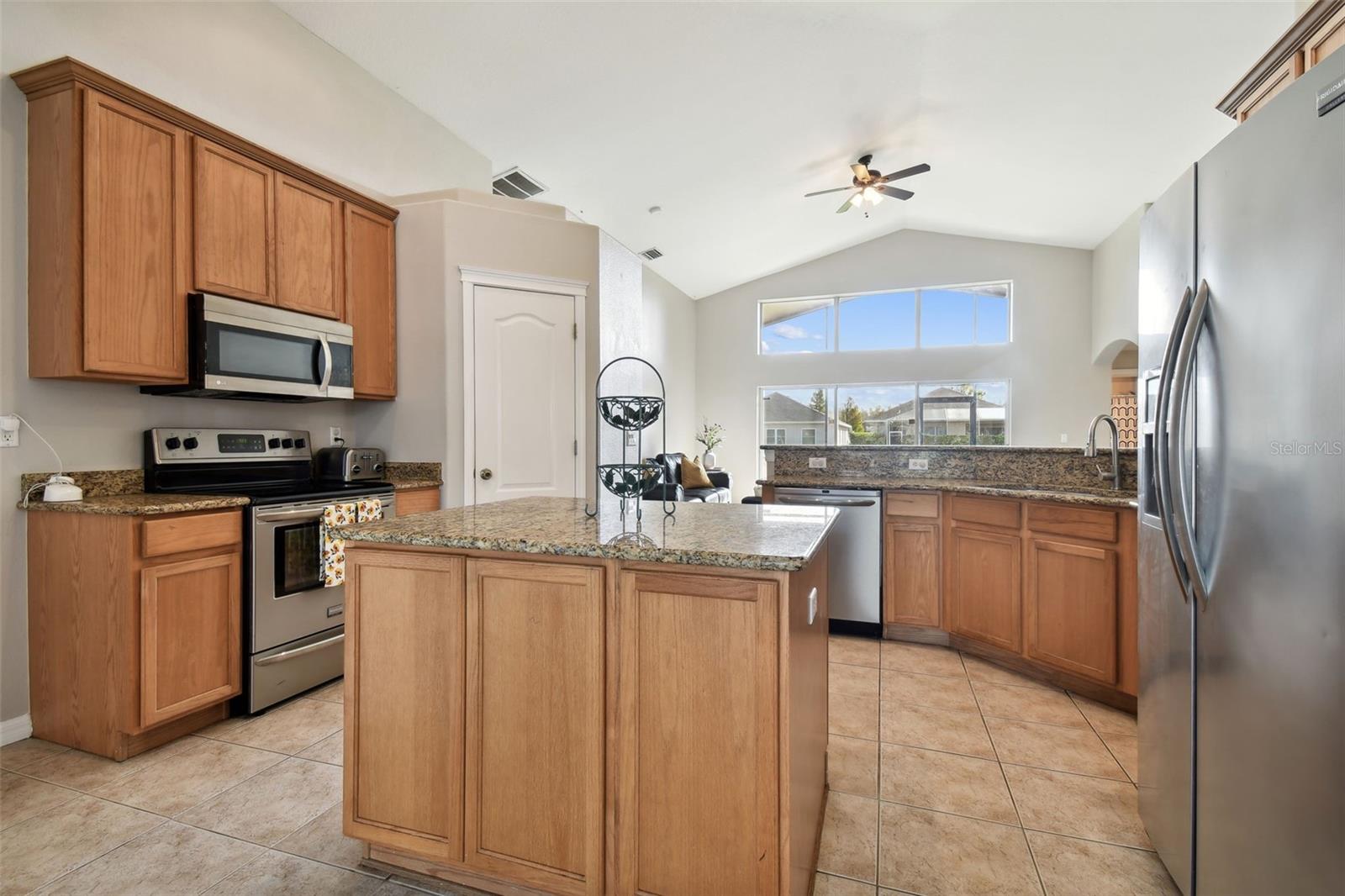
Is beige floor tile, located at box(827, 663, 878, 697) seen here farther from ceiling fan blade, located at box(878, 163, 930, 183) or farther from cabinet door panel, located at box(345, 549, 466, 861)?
ceiling fan blade, located at box(878, 163, 930, 183)

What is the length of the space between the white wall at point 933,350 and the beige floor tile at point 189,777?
7.27 m

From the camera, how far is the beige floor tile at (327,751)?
215cm

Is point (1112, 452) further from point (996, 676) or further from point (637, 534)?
point (637, 534)

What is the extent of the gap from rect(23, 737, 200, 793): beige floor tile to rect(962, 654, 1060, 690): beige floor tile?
3.40m

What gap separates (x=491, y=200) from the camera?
368 cm

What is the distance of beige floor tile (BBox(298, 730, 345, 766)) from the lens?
2148mm

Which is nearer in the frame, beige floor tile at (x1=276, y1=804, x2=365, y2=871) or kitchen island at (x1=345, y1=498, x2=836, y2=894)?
kitchen island at (x1=345, y1=498, x2=836, y2=894)

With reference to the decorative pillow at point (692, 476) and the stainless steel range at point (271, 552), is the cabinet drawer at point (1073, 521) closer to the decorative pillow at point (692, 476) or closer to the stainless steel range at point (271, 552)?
the stainless steel range at point (271, 552)

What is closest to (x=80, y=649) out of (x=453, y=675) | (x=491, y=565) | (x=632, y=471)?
(x=453, y=675)

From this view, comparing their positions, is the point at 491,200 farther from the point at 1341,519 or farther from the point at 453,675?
the point at 1341,519

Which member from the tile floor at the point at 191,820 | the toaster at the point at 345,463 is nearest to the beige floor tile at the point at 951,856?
the tile floor at the point at 191,820

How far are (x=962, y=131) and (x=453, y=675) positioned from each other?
590 cm

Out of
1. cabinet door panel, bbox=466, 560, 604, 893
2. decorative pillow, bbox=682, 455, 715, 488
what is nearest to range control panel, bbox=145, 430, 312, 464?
cabinet door panel, bbox=466, 560, 604, 893

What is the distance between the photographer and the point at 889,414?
8500 millimetres
